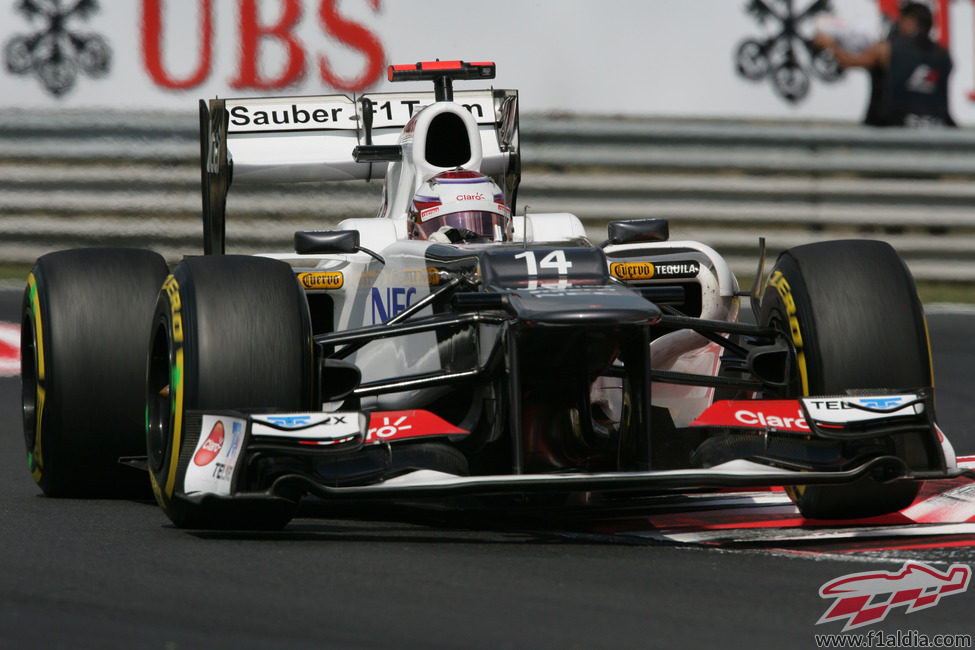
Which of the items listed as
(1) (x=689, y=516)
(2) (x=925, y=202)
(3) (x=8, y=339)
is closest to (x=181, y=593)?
(1) (x=689, y=516)

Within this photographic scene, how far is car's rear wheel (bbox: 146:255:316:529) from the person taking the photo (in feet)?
17.8

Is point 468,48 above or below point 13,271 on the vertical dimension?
above

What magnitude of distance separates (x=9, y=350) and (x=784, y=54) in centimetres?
577

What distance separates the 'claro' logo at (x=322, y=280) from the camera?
23.2 ft

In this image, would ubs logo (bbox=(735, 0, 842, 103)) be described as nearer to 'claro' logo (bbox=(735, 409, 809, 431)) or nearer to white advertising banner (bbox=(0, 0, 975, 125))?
white advertising banner (bbox=(0, 0, 975, 125))

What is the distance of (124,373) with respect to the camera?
6.52 meters

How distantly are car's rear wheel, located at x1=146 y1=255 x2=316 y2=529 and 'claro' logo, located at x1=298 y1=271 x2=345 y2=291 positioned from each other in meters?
1.35

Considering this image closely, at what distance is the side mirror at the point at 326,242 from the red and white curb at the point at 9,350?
13.1 ft

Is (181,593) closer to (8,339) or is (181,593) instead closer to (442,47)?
(8,339)

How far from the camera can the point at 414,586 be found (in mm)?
4660

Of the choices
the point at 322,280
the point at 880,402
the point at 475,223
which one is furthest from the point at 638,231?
the point at 880,402

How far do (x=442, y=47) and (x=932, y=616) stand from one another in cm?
859

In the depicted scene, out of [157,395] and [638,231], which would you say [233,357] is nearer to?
[157,395]

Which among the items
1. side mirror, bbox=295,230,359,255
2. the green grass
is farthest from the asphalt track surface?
the green grass
